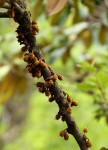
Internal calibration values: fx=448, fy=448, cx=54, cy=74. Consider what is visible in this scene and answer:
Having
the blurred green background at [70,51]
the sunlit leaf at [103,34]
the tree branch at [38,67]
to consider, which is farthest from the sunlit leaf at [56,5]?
the sunlit leaf at [103,34]

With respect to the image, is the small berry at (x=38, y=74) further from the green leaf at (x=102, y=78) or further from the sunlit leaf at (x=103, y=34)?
the sunlit leaf at (x=103, y=34)

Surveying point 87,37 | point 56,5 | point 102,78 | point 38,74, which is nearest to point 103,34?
point 87,37

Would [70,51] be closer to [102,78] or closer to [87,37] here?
[87,37]

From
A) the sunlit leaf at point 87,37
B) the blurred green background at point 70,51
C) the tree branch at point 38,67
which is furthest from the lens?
the sunlit leaf at point 87,37

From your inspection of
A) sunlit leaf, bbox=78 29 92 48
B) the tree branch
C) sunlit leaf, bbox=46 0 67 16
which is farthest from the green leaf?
sunlit leaf, bbox=78 29 92 48

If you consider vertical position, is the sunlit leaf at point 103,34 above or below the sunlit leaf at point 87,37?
below

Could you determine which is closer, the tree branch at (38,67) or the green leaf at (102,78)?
the tree branch at (38,67)

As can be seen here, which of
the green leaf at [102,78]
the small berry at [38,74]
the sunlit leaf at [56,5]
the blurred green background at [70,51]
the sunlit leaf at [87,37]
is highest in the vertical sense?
the sunlit leaf at [87,37]

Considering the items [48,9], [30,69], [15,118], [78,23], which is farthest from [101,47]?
[15,118]

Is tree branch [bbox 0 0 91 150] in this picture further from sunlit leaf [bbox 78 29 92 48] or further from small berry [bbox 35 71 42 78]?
sunlit leaf [bbox 78 29 92 48]

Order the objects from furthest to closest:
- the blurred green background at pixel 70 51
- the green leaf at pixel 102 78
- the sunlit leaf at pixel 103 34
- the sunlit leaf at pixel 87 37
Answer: the sunlit leaf at pixel 87 37 → the sunlit leaf at pixel 103 34 → the blurred green background at pixel 70 51 → the green leaf at pixel 102 78
